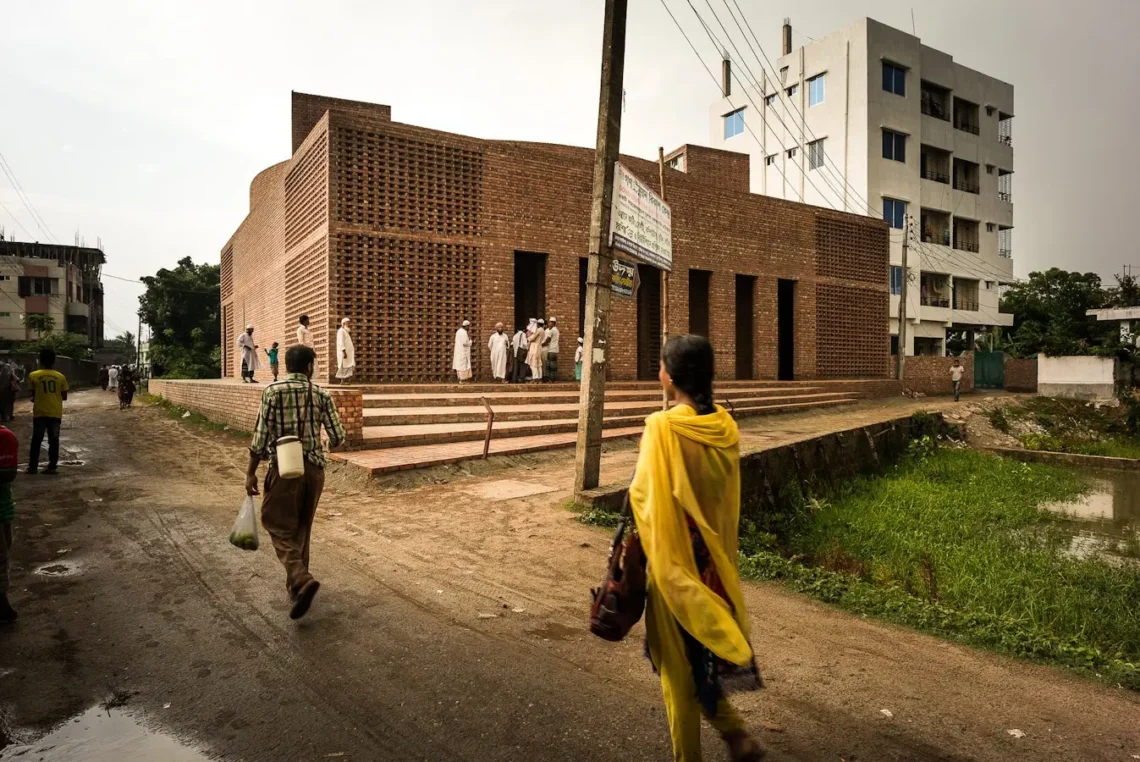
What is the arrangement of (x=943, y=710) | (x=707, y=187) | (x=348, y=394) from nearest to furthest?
(x=943, y=710), (x=348, y=394), (x=707, y=187)

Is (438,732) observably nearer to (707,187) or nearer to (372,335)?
(372,335)

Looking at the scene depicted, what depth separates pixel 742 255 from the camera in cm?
1870

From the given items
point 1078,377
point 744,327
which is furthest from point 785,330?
point 1078,377

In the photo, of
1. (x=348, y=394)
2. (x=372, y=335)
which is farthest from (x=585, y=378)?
(x=372, y=335)

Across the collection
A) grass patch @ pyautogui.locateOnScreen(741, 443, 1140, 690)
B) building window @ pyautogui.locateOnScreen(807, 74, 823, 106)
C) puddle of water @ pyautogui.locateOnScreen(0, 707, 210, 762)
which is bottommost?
grass patch @ pyautogui.locateOnScreen(741, 443, 1140, 690)

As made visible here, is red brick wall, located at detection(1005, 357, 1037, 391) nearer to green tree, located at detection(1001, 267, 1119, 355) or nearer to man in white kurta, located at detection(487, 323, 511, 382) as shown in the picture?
green tree, located at detection(1001, 267, 1119, 355)

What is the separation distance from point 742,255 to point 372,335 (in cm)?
1092

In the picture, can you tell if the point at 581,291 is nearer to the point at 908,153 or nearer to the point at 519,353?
the point at 519,353

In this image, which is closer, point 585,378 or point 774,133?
point 585,378

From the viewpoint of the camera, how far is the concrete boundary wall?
22844mm

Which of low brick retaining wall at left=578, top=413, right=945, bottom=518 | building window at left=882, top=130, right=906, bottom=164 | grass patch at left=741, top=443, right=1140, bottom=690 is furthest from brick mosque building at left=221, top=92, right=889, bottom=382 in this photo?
building window at left=882, top=130, right=906, bottom=164

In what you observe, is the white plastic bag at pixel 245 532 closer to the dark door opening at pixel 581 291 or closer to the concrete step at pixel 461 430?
the concrete step at pixel 461 430

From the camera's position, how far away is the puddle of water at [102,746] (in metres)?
2.46

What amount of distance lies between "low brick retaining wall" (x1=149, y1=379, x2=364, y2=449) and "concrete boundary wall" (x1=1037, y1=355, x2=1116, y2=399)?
25228 mm
